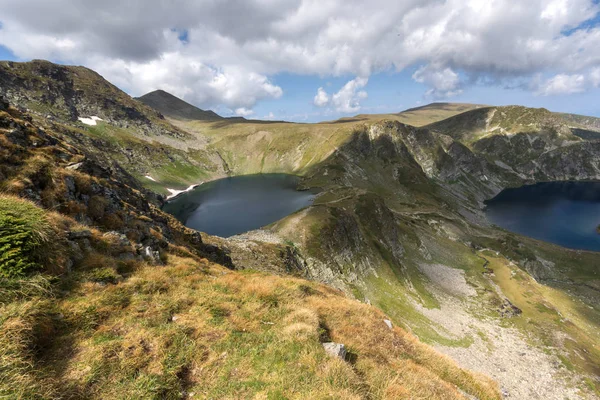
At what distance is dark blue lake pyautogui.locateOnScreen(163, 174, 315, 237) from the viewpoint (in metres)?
122

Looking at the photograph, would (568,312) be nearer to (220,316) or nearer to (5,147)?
(220,316)

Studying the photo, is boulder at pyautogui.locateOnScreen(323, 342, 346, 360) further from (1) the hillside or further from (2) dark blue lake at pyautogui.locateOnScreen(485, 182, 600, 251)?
(2) dark blue lake at pyautogui.locateOnScreen(485, 182, 600, 251)

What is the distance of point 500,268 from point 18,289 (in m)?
120

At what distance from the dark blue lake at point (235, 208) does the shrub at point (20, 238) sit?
100337 mm

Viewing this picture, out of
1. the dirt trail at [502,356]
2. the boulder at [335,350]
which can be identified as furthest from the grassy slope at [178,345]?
the dirt trail at [502,356]

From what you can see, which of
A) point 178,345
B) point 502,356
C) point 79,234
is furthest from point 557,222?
point 79,234

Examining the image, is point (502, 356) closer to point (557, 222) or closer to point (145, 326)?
point (145, 326)

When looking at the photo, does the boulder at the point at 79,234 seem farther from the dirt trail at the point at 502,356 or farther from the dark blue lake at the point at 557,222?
the dark blue lake at the point at 557,222

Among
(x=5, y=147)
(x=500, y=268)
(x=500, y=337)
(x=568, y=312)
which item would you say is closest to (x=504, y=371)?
(x=500, y=337)

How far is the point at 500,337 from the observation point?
61.5 meters

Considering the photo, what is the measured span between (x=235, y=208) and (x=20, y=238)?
144894 mm

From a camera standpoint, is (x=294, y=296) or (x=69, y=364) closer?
(x=69, y=364)

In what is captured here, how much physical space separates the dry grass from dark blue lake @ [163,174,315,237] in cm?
9940

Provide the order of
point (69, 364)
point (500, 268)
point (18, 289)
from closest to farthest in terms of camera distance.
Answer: point (69, 364)
point (18, 289)
point (500, 268)
